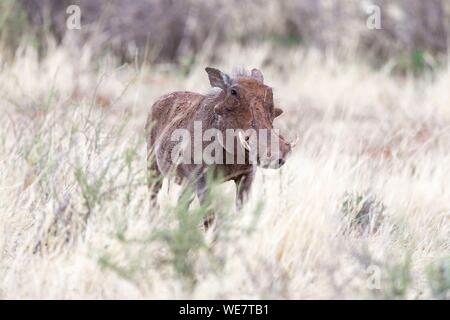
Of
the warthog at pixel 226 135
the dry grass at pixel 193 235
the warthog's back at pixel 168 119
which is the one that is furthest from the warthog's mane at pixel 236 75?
the dry grass at pixel 193 235

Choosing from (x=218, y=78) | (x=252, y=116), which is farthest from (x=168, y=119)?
(x=252, y=116)

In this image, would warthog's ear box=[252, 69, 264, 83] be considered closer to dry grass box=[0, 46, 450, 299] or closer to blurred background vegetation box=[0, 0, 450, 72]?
dry grass box=[0, 46, 450, 299]

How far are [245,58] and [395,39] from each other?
2.72 metres

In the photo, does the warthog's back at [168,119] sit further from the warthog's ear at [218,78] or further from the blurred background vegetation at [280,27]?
the blurred background vegetation at [280,27]

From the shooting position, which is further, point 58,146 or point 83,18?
point 83,18

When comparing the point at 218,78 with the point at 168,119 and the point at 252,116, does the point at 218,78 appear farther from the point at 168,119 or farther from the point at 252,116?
the point at 168,119

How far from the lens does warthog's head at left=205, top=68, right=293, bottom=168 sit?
5242 millimetres

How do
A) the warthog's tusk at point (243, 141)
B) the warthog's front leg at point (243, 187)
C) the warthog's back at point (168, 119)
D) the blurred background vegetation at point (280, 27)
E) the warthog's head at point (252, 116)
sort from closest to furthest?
1. the warthog's head at point (252, 116)
2. the warthog's tusk at point (243, 141)
3. the warthog's front leg at point (243, 187)
4. the warthog's back at point (168, 119)
5. the blurred background vegetation at point (280, 27)

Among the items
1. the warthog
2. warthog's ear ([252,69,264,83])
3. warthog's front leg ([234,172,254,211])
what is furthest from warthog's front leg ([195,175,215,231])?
warthog's ear ([252,69,264,83])

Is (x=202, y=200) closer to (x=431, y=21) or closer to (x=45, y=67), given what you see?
(x=45, y=67)

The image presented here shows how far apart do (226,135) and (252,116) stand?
24 centimetres

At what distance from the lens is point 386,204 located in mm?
7031

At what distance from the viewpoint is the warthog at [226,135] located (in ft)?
17.6

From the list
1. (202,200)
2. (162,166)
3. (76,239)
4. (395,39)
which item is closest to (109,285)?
(76,239)
